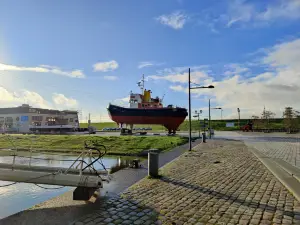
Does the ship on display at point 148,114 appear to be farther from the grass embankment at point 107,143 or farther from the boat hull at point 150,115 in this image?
the grass embankment at point 107,143

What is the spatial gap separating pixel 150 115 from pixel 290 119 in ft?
111

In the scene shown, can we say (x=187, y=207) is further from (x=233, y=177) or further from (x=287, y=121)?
(x=287, y=121)

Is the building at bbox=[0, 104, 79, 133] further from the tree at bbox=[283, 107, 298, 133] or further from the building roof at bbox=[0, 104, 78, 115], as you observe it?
the tree at bbox=[283, 107, 298, 133]

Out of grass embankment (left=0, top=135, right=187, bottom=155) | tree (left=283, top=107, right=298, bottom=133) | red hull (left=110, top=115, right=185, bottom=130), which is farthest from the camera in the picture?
tree (left=283, top=107, right=298, bottom=133)

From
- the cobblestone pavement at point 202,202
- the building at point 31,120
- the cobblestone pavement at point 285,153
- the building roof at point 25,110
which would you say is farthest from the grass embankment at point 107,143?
the building roof at point 25,110

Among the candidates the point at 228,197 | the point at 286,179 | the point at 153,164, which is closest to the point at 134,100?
the point at 153,164

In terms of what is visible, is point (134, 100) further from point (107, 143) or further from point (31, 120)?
point (31, 120)

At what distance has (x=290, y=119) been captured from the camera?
54.6m

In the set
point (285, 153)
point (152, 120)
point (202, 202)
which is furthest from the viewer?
point (152, 120)

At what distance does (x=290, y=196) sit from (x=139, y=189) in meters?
4.36

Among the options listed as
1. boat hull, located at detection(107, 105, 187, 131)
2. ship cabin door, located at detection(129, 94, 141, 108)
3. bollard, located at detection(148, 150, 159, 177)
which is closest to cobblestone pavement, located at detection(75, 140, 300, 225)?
bollard, located at detection(148, 150, 159, 177)

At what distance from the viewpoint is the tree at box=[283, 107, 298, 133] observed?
54.1 meters

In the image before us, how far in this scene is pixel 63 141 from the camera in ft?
96.0

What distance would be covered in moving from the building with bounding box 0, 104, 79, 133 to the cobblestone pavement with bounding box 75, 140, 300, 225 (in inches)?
2151
